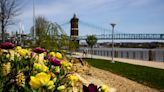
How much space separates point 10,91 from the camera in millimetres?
2654

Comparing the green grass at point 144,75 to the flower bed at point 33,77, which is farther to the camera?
the green grass at point 144,75

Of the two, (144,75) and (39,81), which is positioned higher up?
(39,81)

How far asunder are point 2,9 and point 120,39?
302 feet

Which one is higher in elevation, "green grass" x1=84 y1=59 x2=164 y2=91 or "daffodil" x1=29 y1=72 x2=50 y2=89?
"daffodil" x1=29 y1=72 x2=50 y2=89

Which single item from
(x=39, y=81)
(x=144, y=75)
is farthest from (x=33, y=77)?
(x=144, y=75)

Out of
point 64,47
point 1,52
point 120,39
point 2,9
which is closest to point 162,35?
point 120,39

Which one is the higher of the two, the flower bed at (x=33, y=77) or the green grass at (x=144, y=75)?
the flower bed at (x=33, y=77)

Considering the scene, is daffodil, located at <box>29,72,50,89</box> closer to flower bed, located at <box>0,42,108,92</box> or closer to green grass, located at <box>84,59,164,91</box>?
flower bed, located at <box>0,42,108,92</box>

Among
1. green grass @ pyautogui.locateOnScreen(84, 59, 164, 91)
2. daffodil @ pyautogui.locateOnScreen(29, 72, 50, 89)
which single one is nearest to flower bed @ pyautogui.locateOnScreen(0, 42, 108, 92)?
daffodil @ pyautogui.locateOnScreen(29, 72, 50, 89)

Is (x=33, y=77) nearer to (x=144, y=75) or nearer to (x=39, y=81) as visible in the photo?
(x=39, y=81)

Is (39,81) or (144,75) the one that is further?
(144,75)

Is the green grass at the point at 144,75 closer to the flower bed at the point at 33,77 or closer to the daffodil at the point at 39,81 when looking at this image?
the flower bed at the point at 33,77

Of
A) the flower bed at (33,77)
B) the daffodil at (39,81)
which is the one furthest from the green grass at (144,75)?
the daffodil at (39,81)

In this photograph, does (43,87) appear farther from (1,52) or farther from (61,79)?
(1,52)
